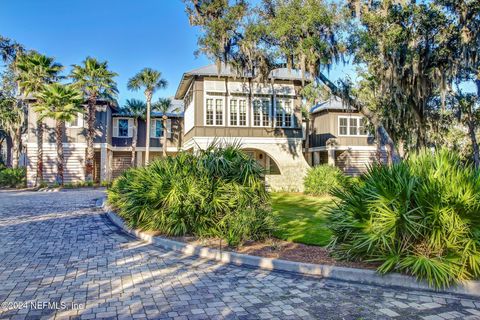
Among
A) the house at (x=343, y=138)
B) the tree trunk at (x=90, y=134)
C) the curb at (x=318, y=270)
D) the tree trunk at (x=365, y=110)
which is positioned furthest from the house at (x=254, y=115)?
the curb at (x=318, y=270)

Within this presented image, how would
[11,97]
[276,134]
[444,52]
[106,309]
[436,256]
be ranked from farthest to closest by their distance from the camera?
[11,97]
[276,134]
[444,52]
[436,256]
[106,309]

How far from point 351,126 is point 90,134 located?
793 inches

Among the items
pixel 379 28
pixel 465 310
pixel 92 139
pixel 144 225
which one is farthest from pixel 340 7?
pixel 92 139

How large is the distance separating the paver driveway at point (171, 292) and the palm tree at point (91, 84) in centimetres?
1982

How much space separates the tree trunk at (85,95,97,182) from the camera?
84.2 feet

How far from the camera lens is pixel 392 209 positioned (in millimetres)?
5543

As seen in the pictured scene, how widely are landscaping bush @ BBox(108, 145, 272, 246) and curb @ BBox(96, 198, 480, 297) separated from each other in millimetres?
676

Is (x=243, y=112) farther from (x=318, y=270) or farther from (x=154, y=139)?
(x=318, y=270)

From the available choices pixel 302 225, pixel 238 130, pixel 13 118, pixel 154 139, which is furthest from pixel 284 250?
pixel 13 118

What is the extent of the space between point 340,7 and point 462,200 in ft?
40.5

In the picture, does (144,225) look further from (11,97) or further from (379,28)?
(11,97)

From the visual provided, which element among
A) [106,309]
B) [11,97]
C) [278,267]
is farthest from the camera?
[11,97]

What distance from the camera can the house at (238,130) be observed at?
20844 millimetres

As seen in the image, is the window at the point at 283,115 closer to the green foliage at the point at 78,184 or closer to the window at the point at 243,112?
the window at the point at 243,112
